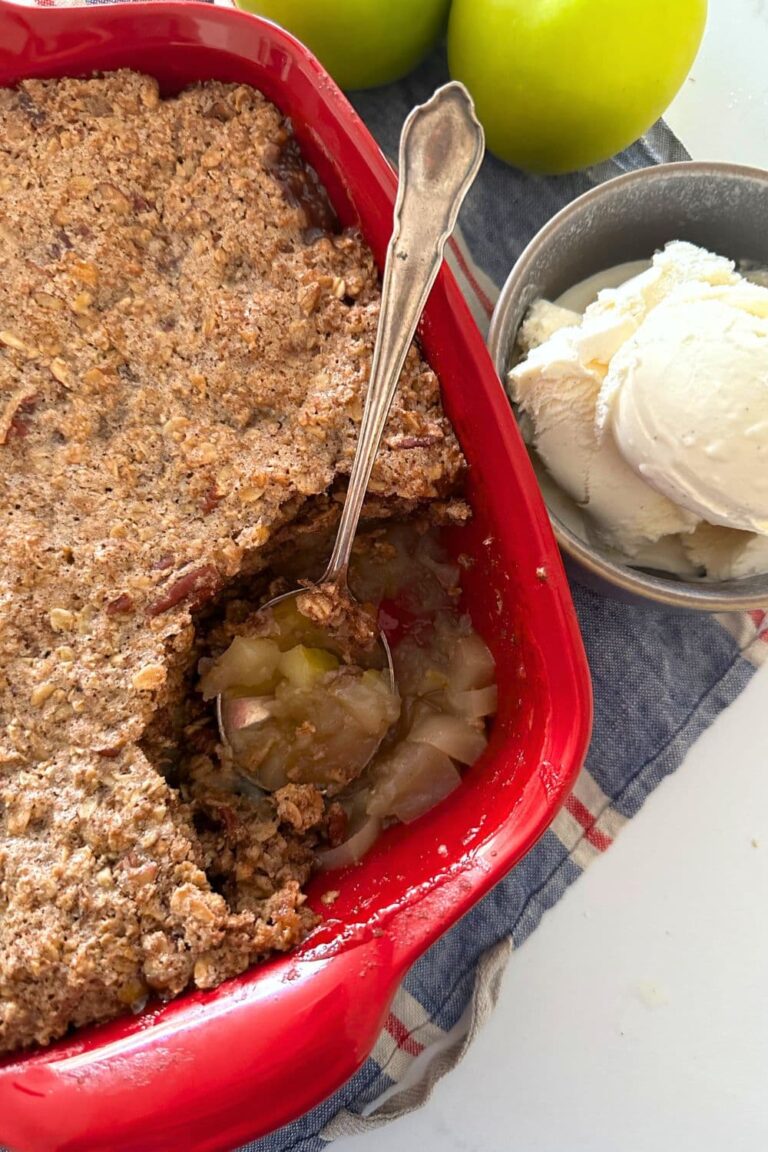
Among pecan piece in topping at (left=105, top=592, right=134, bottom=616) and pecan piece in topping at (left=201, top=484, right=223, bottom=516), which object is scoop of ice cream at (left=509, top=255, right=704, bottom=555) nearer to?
pecan piece in topping at (left=201, top=484, right=223, bottom=516)

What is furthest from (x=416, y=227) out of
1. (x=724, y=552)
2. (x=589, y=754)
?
(x=589, y=754)

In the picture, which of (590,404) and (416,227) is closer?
(416,227)

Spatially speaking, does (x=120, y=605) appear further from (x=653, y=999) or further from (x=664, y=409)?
(x=653, y=999)

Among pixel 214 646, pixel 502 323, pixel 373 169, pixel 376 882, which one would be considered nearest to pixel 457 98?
pixel 373 169

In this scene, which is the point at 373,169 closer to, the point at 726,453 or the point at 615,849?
the point at 726,453

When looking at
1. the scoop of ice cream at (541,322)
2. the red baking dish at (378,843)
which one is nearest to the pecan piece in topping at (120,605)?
the red baking dish at (378,843)

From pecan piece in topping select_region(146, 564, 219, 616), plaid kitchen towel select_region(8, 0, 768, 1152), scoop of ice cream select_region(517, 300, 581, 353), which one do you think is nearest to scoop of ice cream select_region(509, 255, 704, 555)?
scoop of ice cream select_region(517, 300, 581, 353)
